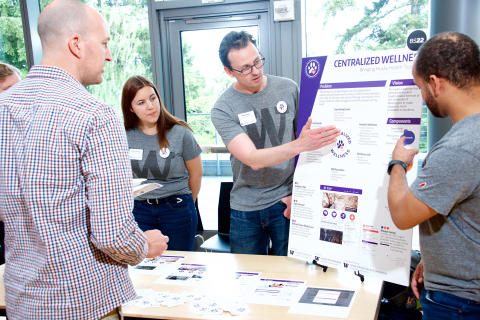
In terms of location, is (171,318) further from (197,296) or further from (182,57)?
(182,57)

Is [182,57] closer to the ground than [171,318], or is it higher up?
higher up

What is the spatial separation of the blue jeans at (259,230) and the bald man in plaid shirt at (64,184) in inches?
37.3

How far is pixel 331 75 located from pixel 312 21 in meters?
1.70

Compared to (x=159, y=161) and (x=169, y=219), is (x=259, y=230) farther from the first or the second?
(x=159, y=161)

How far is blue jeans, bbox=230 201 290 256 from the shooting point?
206cm

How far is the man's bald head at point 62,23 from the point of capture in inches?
45.4

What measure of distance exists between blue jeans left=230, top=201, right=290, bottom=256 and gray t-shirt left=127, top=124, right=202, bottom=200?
519 millimetres

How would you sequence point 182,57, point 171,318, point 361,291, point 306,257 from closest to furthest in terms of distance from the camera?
point 171,318 < point 361,291 < point 306,257 < point 182,57

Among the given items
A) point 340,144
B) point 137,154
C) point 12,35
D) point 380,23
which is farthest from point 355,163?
point 12,35

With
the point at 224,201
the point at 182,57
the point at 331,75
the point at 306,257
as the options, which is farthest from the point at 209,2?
the point at 306,257

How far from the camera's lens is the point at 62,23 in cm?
115

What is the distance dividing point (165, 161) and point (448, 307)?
1762 millimetres

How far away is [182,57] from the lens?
→ 143 inches

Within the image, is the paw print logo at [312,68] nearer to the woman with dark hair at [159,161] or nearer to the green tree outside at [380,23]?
the woman with dark hair at [159,161]
